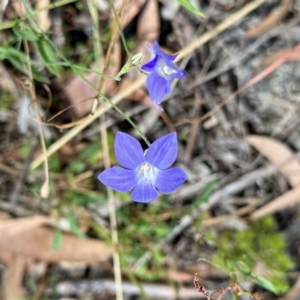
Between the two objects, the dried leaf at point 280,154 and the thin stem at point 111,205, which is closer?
the thin stem at point 111,205

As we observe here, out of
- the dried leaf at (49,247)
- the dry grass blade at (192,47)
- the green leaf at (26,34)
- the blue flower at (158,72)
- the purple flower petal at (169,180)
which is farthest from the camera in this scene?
the dried leaf at (49,247)

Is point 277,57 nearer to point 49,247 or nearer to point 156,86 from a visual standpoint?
point 156,86

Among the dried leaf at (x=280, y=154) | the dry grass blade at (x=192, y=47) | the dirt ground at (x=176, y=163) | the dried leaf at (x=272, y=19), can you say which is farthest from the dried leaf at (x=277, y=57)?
the dried leaf at (x=280, y=154)

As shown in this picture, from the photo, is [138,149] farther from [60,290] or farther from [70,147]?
[60,290]

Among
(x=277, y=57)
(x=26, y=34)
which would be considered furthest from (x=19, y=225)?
(x=277, y=57)

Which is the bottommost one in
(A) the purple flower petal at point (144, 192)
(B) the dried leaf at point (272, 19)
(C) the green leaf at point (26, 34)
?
(A) the purple flower petal at point (144, 192)

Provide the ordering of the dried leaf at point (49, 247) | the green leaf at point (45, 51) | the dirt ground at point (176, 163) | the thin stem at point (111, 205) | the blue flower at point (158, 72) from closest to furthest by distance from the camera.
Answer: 1. the blue flower at point (158, 72)
2. the green leaf at point (45, 51)
3. the thin stem at point (111, 205)
4. the dirt ground at point (176, 163)
5. the dried leaf at point (49, 247)

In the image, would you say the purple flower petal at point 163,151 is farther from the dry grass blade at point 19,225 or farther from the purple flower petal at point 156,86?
the dry grass blade at point 19,225

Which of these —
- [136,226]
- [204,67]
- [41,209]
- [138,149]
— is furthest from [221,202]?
[138,149]

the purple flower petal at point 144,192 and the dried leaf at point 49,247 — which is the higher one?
the dried leaf at point 49,247
